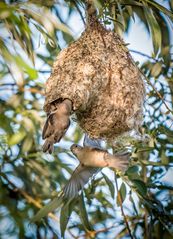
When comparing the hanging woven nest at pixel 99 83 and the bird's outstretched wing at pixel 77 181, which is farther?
the bird's outstretched wing at pixel 77 181

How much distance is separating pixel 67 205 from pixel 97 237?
627 millimetres

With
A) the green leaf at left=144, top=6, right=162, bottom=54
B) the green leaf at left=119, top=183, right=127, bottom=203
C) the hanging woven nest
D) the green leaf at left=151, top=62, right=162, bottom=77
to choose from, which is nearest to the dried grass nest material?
the hanging woven nest

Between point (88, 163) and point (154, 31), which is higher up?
point (154, 31)

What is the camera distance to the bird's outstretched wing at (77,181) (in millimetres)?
2295

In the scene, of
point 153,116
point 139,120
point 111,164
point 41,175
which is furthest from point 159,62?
point 41,175

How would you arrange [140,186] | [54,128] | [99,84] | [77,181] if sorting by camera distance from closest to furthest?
[54,128] < [99,84] < [77,181] < [140,186]

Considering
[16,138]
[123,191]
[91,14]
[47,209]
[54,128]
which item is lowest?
[123,191]

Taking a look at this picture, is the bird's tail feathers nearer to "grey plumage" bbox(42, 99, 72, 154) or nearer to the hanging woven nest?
the hanging woven nest

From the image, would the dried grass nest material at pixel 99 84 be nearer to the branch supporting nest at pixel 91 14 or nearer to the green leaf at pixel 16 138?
the branch supporting nest at pixel 91 14

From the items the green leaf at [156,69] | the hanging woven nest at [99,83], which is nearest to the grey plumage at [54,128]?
the hanging woven nest at [99,83]

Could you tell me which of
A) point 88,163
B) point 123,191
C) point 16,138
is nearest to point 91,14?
point 88,163

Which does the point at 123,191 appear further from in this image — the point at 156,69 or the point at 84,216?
the point at 156,69

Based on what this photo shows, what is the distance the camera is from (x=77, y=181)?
2.32m

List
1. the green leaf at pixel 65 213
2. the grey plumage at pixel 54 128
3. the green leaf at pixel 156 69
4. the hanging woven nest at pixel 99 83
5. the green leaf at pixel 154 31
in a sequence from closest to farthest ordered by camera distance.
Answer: the grey plumage at pixel 54 128 → the hanging woven nest at pixel 99 83 → the green leaf at pixel 154 31 → the green leaf at pixel 65 213 → the green leaf at pixel 156 69
